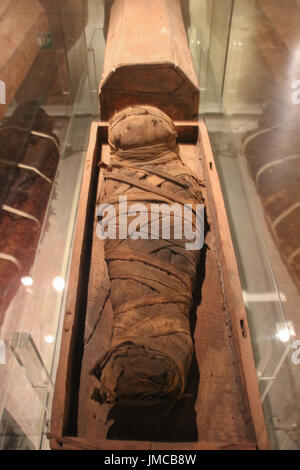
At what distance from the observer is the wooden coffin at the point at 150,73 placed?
2785mm

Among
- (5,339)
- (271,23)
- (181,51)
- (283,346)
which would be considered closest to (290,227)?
(283,346)

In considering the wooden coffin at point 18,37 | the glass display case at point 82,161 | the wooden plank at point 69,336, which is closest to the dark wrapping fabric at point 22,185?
the glass display case at point 82,161

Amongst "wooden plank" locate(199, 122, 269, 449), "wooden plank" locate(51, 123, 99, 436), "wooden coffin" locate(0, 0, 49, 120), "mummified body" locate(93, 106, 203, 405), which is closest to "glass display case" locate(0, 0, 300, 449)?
"wooden coffin" locate(0, 0, 49, 120)

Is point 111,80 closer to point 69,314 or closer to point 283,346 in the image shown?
point 69,314

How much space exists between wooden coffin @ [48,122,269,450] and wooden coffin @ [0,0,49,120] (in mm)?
1876

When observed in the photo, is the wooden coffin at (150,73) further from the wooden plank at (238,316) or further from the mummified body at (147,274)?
the wooden plank at (238,316)

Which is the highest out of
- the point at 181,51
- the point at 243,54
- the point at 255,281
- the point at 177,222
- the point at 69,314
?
the point at 243,54

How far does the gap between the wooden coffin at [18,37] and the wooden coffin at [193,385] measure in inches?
73.9

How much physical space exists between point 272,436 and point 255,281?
1005mm

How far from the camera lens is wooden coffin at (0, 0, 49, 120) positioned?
3266 millimetres

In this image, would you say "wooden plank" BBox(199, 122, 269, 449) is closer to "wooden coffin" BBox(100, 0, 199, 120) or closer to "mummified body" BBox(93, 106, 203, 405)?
"mummified body" BBox(93, 106, 203, 405)

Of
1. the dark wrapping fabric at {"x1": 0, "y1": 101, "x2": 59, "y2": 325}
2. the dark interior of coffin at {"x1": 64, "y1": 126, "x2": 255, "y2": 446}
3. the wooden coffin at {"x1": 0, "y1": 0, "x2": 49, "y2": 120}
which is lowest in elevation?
the dark interior of coffin at {"x1": 64, "y1": 126, "x2": 255, "y2": 446}

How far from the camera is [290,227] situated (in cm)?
283

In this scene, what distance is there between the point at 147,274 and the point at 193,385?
1.82 ft
